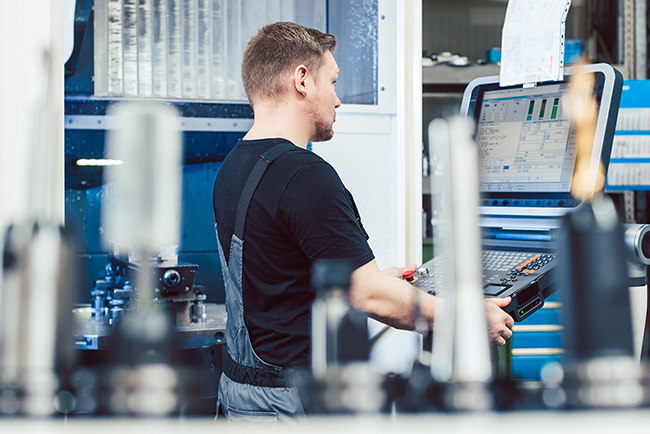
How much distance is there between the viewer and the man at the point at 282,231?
108 cm

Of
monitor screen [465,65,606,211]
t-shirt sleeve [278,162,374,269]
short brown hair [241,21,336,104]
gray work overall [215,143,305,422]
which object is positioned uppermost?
short brown hair [241,21,336,104]

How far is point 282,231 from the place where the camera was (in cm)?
116

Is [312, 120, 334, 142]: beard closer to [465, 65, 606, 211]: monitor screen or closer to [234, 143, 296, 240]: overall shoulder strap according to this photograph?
[234, 143, 296, 240]: overall shoulder strap

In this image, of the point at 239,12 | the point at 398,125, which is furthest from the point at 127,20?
the point at 398,125

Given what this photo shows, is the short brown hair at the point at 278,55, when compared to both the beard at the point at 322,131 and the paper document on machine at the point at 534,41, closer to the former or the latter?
the beard at the point at 322,131

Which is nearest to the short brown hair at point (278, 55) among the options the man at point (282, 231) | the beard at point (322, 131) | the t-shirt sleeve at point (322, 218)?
the man at point (282, 231)

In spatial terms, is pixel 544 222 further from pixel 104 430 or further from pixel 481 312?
pixel 104 430

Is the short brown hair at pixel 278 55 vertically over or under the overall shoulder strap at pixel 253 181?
over

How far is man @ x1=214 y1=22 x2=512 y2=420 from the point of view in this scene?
3.53ft

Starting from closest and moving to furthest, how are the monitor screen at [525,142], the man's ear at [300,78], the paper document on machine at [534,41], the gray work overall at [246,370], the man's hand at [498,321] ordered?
the man's hand at [498,321], the gray work overall at [246,370], the man's ear at [300,78], the paper document on machine at [534,41], the monitor screen at [525,142]

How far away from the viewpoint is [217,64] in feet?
8.71

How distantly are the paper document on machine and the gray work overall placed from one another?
67 cm

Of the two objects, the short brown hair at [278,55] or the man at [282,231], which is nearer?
the man at [282,231]

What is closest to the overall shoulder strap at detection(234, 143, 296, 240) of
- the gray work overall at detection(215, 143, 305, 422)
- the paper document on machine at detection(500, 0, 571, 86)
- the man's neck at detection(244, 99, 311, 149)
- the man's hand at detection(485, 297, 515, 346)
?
the gray work overall at detection(215, 143, 305, 422)
